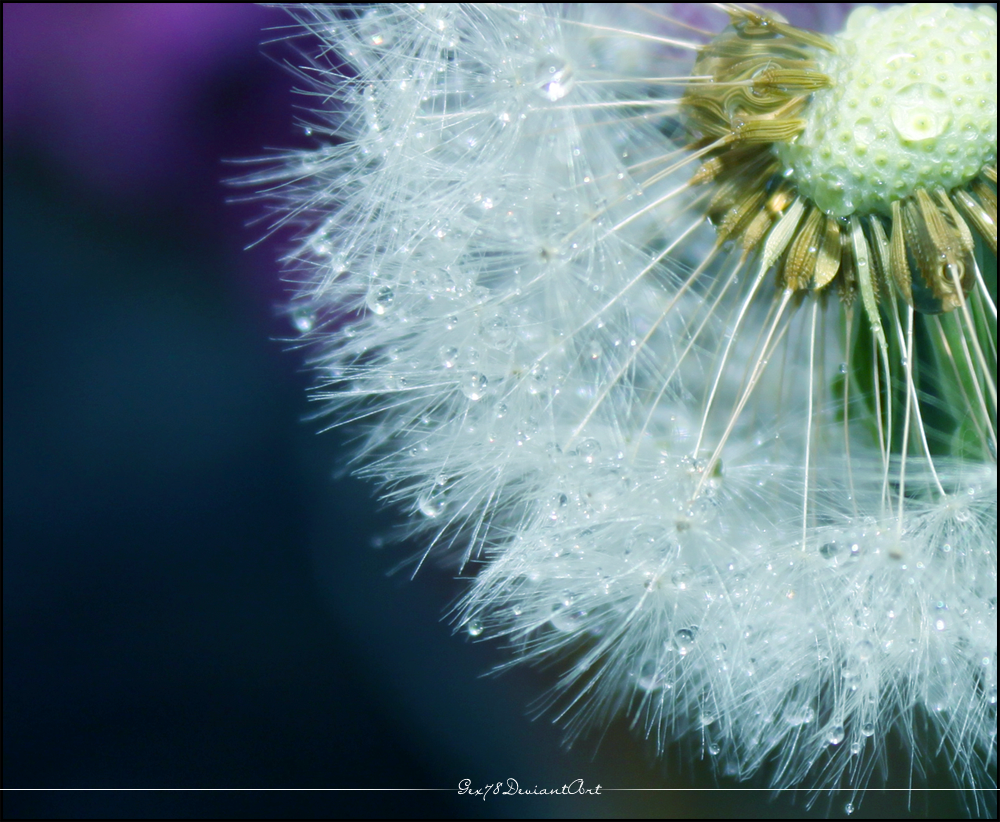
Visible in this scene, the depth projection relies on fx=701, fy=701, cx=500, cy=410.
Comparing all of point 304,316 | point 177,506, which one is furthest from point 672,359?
point 177,506

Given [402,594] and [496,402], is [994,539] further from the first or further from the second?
[402,594]

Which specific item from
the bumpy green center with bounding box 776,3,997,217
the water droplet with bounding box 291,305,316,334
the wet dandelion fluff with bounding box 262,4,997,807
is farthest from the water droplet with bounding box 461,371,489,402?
the bumpy green center with bounding box 776,3,997,217

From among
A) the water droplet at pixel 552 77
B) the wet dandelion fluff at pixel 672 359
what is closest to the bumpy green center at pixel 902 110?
the wet dandelion fluff at pixel 672 359

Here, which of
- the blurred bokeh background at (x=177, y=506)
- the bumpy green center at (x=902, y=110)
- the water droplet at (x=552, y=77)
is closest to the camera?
the bumpy green center at (x=902, y=110)

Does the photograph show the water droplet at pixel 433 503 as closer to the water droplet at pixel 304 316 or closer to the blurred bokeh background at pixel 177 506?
the water droplet at pixel 304 316

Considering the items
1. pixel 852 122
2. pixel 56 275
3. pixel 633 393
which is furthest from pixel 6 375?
pixel 852 122

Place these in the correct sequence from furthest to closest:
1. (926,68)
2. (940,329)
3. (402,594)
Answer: (402,594) < (940,329) < (926,68)

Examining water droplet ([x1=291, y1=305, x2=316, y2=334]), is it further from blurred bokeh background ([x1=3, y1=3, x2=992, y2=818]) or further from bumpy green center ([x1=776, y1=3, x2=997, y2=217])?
bumpy green center ([x1=776, y1=3, x2=997, y2=217])
